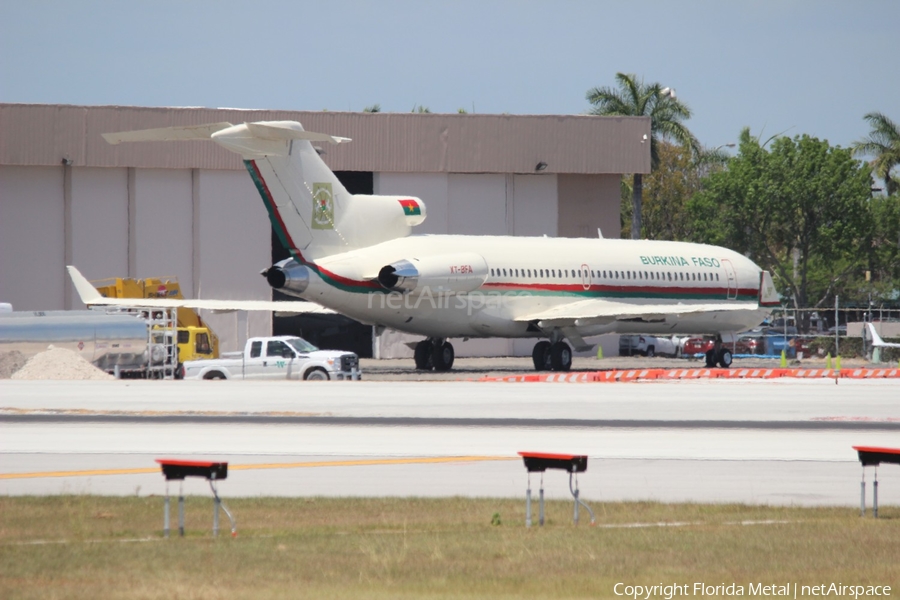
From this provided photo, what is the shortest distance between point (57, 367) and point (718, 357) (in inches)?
959

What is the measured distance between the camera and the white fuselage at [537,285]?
37.8 m

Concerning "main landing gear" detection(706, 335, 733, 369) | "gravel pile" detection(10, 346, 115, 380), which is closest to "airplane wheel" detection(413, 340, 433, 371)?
"main landing gear" detection(706, 335, 733, 369)

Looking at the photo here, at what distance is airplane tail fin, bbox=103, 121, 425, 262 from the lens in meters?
34.8

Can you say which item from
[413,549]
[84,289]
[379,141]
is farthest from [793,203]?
[413,549]

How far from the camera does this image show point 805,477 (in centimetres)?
1623

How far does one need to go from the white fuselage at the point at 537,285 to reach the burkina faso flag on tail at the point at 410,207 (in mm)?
1046

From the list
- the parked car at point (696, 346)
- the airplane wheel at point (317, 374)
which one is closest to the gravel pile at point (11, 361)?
the airplane wheel at point (317, 374)

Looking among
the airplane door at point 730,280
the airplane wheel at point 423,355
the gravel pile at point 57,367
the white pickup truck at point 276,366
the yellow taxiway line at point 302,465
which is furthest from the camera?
the airplane door at point 730,280

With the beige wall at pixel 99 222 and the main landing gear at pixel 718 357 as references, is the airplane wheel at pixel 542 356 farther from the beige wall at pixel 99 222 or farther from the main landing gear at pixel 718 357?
the beige wall at pixel 99 222

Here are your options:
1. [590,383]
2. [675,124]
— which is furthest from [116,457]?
[675,124]

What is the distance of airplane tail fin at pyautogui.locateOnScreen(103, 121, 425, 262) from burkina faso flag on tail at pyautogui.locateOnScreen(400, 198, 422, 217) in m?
0.74

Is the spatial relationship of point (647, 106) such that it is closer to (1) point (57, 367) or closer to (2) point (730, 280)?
(2) point (730, 280)

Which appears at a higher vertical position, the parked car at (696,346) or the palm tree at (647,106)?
the palm tree at (647,106)

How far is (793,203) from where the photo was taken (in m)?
73.9
